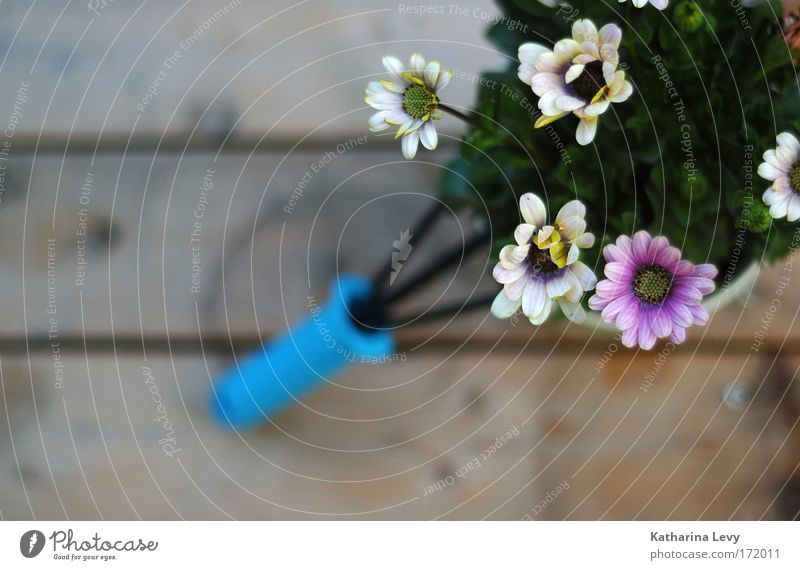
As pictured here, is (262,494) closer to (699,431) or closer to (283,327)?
(283,327)

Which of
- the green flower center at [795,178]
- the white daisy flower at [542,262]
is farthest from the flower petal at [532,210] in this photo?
the green flower center at [795,178]

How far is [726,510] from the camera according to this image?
0.35m

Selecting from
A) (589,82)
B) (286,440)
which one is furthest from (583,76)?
(286,440)

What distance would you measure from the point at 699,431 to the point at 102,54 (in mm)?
376

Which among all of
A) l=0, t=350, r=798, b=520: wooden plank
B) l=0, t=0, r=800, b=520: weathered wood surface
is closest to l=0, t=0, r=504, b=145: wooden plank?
l=0, t=0, r=800, b=520: weathered wood surface

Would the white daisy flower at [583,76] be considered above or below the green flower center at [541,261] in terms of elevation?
above

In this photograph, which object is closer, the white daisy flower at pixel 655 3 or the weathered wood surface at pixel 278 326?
the white daisy flower at pixel 655 3

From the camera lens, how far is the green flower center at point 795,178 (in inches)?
11.0

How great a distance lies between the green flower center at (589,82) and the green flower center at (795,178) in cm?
9

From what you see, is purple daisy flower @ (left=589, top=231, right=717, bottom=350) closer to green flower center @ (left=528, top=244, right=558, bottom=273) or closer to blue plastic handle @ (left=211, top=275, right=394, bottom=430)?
green flower center @ (left=528, top=244, right=558, bottom=273)

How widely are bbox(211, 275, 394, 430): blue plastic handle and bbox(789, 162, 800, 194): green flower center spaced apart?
0.64 ft

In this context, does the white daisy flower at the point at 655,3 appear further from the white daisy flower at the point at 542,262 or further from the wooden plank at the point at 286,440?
the wooden plank at the point at 286,440
